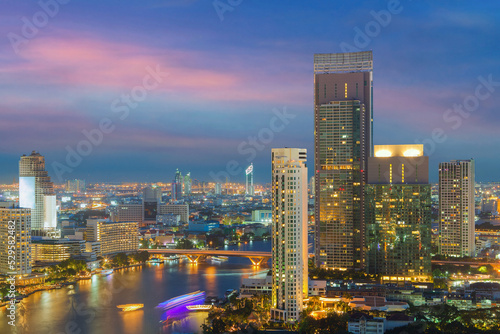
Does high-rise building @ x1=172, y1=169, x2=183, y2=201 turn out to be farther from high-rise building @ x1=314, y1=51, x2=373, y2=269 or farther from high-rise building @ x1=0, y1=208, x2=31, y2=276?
high-rise building @ x1=314, y1=51, x2=373, y2=269

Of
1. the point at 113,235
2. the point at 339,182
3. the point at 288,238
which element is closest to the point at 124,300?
the point at 288,238

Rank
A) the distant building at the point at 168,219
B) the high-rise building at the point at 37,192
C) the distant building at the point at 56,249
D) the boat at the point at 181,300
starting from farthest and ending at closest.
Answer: the distant building at the point at 168,219
the high-rise building at the point at 37,192
the distant building at the point at 56,249
the boat at the point at 181,300

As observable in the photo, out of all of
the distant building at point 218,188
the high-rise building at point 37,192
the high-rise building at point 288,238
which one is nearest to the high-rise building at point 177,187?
the distant building at point 218,188

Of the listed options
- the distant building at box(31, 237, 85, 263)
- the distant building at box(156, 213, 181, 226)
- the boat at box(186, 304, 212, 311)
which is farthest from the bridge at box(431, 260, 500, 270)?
the distant building at box(156, 213, 181, 226)

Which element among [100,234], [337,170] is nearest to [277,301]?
[337,170]

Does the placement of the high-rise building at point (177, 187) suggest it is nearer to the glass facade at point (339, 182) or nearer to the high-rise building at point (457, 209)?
the high-rise building at point (457, 209)
